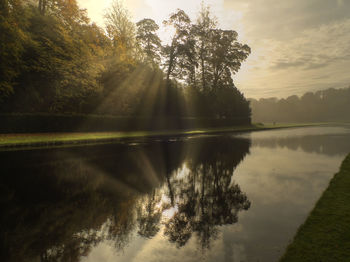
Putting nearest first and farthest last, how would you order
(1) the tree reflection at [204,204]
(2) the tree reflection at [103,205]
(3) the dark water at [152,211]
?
(3) the dark water at [152,211], (2) the tree reflection at [103,205], (1) the tree reflection at [204,204]

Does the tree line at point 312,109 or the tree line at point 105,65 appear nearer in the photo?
the tree line at point 105,65

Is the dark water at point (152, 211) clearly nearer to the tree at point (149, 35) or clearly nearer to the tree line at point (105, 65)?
the tree line at point (105, 65)

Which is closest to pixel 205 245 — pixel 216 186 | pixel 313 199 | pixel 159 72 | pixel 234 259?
pixel 234 259

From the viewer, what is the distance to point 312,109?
12481cm

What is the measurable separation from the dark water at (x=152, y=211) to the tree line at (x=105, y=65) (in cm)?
1272

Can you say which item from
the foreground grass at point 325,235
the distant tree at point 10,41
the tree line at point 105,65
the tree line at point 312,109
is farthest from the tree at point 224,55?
the tree line at point 312,109

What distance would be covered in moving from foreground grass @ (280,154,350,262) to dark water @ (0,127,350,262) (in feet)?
0.68

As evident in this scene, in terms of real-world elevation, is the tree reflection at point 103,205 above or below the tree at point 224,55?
below

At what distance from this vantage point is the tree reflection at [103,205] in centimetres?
331

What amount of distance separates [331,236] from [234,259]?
164 cm

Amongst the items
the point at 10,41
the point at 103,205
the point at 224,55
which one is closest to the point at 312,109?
the point at 224,55

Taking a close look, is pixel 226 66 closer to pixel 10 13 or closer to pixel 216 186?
pixel 10 13

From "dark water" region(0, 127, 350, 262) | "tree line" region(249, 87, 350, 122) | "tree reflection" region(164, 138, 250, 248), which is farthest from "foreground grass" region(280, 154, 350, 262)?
"tree line" region(249, 87, 350, 122)

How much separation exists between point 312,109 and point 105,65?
137m
